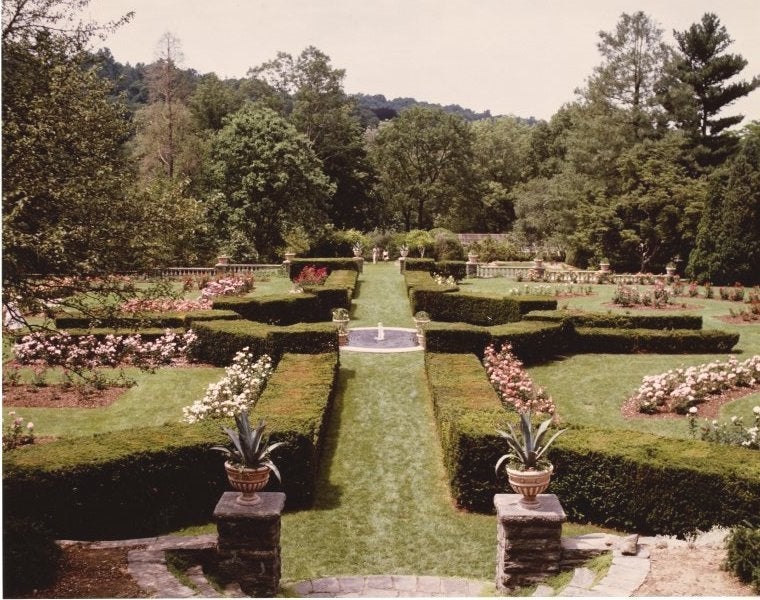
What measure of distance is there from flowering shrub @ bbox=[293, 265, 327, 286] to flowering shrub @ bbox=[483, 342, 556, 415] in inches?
544

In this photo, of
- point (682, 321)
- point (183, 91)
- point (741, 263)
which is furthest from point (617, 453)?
point (183, 91)

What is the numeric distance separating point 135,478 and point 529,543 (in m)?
5.44

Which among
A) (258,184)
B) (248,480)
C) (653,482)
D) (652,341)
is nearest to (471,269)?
(258,184)

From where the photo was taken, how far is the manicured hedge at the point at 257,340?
59.1ft

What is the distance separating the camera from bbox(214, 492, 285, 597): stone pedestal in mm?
7805

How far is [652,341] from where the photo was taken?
20.9 metres

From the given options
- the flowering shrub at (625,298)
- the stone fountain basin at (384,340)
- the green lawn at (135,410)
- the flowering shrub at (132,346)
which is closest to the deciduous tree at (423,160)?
the flowering shrub at (625,298)

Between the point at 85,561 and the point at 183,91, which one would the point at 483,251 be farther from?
the point at 85,561

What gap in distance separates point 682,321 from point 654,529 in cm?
1438

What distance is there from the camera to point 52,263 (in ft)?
29.6

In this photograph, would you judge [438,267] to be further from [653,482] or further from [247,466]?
[247,466]

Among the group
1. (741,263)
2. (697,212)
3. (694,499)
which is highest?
(697,212)

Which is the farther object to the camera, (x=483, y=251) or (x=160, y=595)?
(x=483, y=251)

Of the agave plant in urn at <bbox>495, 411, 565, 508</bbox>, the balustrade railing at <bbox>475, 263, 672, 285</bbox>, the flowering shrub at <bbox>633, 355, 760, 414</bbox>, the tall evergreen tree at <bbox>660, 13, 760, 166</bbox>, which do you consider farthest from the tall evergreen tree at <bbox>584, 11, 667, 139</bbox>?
the agave plant in urn at <bbox>495, 411, 565, 508</bbox>
